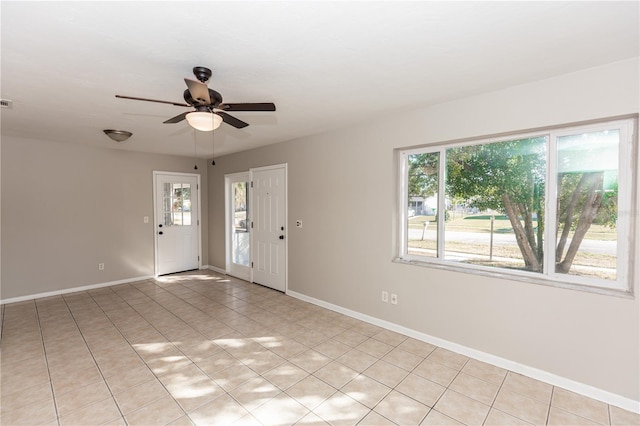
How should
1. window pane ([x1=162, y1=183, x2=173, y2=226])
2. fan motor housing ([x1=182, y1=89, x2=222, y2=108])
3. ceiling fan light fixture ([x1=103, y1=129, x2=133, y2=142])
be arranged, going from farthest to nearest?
window pane ([x1=162, y1=183, x2=173, y2=226]), ceiling fan light fixture ([x1=103, y1=129, x2=133, y2=142]), fan motor housing ([x1=182, y1=89, x2=222, y2=108])

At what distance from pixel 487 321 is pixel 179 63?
3330 millimetres

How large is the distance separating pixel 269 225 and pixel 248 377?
282cm

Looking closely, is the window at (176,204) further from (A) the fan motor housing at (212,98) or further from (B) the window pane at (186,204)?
(A) the fan motor housing at (212,98)

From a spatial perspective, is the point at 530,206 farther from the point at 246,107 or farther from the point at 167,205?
the point at 167,205

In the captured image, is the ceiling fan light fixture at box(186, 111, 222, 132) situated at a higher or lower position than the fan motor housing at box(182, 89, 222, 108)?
lower

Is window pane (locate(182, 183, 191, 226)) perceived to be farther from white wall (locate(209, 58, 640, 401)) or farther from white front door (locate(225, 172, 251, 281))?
white wall (locate(209, 58, 640, 401))

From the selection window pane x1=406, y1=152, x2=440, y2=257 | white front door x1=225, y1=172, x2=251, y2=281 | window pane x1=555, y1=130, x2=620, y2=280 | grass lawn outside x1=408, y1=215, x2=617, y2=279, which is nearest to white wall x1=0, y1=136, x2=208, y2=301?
white front door x1=225, y1=172, x2=251, y2=281

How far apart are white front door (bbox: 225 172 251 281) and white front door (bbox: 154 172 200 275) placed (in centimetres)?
86

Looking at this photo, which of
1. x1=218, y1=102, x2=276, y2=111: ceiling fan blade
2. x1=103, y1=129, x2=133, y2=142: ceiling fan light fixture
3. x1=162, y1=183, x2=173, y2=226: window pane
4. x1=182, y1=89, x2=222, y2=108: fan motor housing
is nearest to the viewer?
x1=182, y1=89, x2=222, y2=108: fan motor housing

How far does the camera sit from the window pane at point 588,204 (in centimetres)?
227

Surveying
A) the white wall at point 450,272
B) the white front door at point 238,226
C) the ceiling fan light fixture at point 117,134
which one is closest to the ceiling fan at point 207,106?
the white wall at point 450,272

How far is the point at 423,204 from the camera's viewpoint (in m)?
3.31

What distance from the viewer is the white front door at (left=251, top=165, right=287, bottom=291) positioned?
4.80m

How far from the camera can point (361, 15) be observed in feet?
5.18
